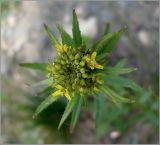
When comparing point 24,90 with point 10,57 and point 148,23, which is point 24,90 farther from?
point 148,23

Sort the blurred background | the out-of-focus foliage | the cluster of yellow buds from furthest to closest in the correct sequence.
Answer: the out-of-focus foliage
the blurred background
the cluster of yellow buds

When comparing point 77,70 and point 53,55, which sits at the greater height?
point 53,55

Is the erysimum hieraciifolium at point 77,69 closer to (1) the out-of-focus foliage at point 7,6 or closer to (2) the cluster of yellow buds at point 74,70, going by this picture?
(2) the cluster of yellow buds at point 74,70

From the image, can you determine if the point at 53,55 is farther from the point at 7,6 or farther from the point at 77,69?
the point at 77,69

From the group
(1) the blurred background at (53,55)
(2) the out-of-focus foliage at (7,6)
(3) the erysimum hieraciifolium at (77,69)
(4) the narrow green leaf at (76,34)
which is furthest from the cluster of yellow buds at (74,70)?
(2) the out-of-focus foliage at (7,6)

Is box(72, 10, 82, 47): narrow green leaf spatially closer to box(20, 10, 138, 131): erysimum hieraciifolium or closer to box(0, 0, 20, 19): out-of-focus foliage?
box(20, 10, 138, 131): erysimum hieraciifolium

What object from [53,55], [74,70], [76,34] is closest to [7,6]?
[53,55]

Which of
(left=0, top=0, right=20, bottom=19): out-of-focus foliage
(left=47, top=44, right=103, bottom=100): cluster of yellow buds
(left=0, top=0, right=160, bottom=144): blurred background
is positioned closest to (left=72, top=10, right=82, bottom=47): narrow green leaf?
(left=47, top=44, right=103, bottom=100): cluster of yellow buds

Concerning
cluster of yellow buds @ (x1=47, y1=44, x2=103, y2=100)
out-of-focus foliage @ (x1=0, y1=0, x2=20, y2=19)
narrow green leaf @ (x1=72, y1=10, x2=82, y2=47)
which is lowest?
cluster of yellow buds @ (x1=47, y1=44, x2=103, y2=100)

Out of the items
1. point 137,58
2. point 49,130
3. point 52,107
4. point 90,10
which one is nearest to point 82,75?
point 52,107

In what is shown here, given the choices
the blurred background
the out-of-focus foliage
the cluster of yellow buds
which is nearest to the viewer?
the cluster of yellow buds
